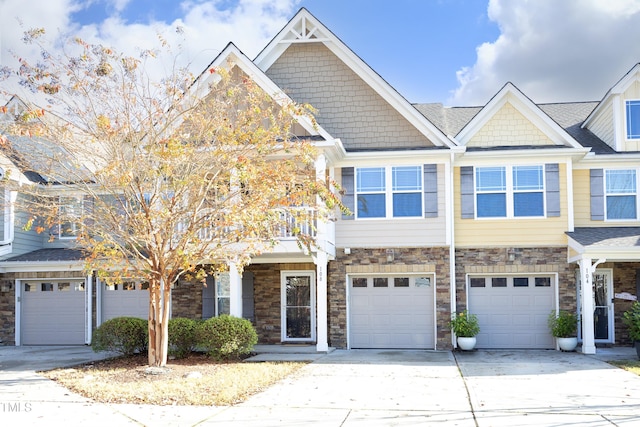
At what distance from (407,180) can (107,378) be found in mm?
9191

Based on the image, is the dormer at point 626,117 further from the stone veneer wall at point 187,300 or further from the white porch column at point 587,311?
the stone veneer wall at point 187,300

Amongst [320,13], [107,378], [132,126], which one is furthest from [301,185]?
[320,13]

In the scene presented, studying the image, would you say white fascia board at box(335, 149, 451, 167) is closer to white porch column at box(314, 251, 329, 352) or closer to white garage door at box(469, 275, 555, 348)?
white porch column at box(314, 251, 329, 352)

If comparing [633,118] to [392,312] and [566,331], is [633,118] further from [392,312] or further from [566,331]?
[392,312]

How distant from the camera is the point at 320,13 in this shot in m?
19.0

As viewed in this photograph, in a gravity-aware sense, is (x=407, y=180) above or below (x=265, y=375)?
above

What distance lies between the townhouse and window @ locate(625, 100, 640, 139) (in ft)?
0.09

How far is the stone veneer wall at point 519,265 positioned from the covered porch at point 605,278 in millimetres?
334

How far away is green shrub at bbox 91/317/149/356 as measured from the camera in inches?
621

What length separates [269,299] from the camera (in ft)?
62.4

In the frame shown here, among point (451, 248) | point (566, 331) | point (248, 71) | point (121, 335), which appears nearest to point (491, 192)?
point (451, 248)

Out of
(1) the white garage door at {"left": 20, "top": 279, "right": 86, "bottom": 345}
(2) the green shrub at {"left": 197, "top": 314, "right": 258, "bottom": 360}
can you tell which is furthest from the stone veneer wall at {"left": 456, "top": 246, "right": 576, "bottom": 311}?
(1) the white garage door at {"left": 20, "top": 279, "right": 86, "bottom": 345}

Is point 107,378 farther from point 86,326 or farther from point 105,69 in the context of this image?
point 86,326

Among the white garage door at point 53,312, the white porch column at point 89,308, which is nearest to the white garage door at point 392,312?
the white porch column at point 89,308
